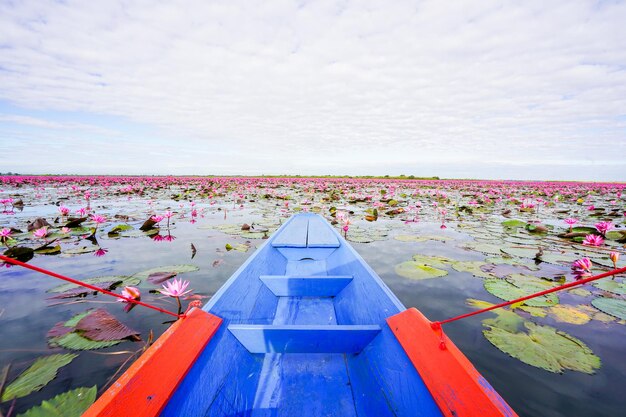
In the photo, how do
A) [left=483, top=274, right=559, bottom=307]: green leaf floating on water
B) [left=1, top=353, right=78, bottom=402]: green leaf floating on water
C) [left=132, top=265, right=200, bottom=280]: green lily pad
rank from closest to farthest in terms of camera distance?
[left=1, top=353, right=78, bottom=402]: green leaf floating on water → [left=483, top=274, right=559, bottom=307]: green leaf floating on water → [left=132, top=265, right=200, bottom=280]: green lily pad

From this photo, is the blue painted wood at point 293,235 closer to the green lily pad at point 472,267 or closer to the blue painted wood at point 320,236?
the blue painted wood at point 320,236

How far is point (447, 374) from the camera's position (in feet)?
3.74

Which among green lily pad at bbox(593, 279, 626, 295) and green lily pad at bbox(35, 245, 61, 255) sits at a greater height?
green lily pad at bbox(593, 279, 626, 295)

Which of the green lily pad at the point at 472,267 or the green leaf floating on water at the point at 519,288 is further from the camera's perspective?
the green lily pad at the point at 472,267

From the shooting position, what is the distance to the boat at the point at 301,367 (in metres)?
1.07

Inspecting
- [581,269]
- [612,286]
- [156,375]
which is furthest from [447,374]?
[612,286]

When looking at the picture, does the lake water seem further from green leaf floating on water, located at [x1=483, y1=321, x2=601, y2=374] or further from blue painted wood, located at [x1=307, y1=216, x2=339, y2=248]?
blue painted wood, located at [x1=307, y1=216, x2=339, y2=248]

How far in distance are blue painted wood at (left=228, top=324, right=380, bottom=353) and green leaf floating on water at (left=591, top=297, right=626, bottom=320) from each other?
2.25m

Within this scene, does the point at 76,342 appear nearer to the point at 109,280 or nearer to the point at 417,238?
the point at 109,280

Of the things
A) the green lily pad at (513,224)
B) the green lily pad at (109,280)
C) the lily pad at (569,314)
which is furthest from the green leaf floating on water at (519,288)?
the green lily pad at (109,280)

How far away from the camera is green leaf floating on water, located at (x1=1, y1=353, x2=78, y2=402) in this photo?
1.53 metres

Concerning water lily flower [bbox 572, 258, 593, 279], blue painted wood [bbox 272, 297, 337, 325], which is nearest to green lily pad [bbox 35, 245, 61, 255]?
blue painted wood [bbox 272, 297, 337, 325]

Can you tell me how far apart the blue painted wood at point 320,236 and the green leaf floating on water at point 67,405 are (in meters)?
2.63

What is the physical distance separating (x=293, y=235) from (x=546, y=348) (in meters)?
3.13
